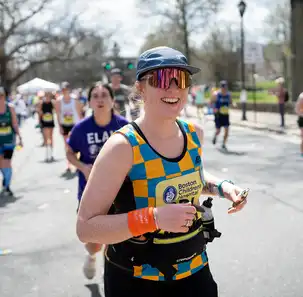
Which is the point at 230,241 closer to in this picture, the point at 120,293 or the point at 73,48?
the point at 120,293

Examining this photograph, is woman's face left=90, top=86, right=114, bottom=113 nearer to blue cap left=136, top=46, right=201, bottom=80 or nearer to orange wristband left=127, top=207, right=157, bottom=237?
blue cap left=136, top=46, right=201, bottom=80

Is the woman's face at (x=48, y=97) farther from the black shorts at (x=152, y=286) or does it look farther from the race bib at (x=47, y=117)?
the black shorts at (x=152, y=286)

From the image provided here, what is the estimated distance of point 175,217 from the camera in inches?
69.9

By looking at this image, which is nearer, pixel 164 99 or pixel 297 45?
pixel 164 99

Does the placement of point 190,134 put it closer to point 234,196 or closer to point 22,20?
point 234,196

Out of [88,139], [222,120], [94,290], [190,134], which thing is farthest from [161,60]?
[222,120]

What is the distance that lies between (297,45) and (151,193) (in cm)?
2327

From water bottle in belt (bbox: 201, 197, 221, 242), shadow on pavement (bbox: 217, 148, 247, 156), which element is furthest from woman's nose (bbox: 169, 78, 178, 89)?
shadow on pavement (bbox: 217, 148, 247, 156)

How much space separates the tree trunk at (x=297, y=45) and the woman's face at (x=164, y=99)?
74.5 feet

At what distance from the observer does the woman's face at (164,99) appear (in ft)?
6.57

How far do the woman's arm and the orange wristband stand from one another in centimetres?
4

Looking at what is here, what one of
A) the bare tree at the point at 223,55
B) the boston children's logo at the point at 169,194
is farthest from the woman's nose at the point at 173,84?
the bare tree at the point at 223,55

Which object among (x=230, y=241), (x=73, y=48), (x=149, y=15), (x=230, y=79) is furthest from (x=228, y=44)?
(x=230, y=241)

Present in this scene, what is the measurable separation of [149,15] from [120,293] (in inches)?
1280
